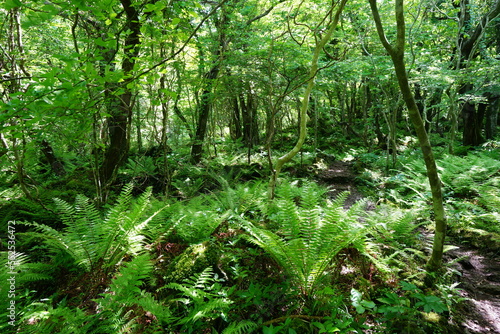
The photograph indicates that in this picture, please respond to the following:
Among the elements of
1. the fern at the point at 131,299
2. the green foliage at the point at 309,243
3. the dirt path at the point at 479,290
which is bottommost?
the dirt path at the point at 479,290

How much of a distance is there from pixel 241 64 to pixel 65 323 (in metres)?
5.77

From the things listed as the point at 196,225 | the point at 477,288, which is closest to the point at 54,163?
the point at 196,225

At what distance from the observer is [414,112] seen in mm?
2199

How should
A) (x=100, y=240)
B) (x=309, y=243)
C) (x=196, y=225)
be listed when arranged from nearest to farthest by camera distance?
(x=309, y=243) < (x=100, y=240) < (x=196, y=225)

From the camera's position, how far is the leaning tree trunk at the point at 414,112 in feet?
7.04

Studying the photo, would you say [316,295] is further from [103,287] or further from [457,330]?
[103,287]

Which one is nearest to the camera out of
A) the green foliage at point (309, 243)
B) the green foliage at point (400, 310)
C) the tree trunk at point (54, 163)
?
the green foliage at point (400, 310)

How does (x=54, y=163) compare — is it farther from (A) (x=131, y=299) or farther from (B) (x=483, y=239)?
(B) (x=483, y=239)

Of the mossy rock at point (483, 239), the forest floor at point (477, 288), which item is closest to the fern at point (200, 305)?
the forest floor at point (477, 288)

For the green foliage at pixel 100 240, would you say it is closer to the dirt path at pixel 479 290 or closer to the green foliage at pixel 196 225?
the green foliage at pixel 196 225

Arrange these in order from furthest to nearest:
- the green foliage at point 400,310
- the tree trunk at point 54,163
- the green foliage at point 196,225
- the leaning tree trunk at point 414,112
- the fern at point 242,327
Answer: the tree trunk at point 54,163 → the green foliage at point 196,225 → the leaning tree trunk at point 414,112 → the green foliage at point 400,310 → the fern at point 242,327

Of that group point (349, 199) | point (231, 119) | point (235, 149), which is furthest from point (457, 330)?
point (231, 119)

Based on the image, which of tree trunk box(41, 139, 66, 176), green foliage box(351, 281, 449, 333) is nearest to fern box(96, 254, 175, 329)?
green foliage box(351, 281, 449, 333)

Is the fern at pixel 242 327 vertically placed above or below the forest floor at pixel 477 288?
above
